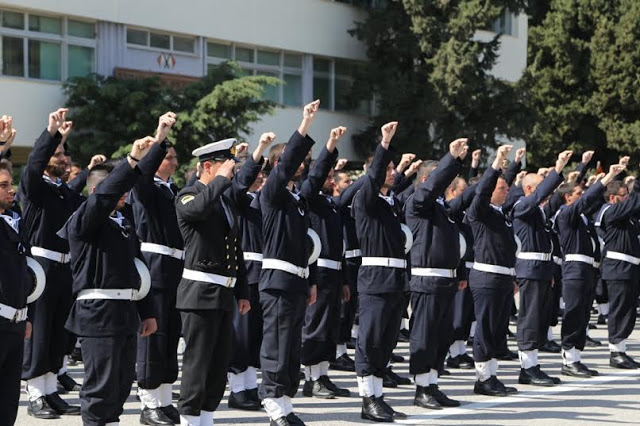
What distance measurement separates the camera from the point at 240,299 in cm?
850

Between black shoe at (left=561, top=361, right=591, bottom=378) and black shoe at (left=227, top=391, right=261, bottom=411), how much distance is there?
403 cm

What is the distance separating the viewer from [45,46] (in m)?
24.7

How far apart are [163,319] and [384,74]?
78.9 ft

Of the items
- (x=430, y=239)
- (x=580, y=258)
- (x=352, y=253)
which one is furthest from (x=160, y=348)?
(x=580, y=258)

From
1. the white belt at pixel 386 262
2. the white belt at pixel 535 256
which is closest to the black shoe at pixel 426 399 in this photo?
the white belt at pixel 386 262

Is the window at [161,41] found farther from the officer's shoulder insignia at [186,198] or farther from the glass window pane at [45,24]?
the officer's shoulder insignia at [186,198]

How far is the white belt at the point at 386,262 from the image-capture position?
32.2 ft

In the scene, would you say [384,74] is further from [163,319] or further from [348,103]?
Result: [163,319]

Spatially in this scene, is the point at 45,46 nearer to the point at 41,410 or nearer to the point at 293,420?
the point at 41,410

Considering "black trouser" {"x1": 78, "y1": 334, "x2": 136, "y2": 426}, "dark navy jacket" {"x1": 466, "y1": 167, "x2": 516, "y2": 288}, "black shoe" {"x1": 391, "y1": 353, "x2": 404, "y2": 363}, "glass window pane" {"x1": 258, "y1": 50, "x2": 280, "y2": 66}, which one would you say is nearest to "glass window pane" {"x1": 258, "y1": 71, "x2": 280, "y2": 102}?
"glass window pane" {"x1": 258, "y1": 50, "x2": 280, "y2": 66}

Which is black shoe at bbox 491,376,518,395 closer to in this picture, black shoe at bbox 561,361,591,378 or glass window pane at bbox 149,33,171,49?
black shoe at bbox 561,361,591,378

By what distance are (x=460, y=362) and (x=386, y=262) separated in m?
3.52

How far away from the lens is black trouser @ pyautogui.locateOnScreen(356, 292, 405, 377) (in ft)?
31.4

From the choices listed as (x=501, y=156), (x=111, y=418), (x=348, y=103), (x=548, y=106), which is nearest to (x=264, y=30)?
(x=348, y=103)
